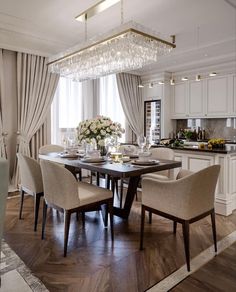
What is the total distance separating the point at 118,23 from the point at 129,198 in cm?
270

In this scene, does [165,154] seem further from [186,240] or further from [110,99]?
[110,99]

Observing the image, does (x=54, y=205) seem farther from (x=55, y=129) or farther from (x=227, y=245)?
(x=55, y=129)

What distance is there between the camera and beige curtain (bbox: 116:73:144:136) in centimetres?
653

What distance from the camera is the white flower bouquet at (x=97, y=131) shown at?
10.3 feet

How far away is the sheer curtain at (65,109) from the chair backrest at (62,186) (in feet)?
9.55

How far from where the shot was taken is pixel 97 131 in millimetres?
3164

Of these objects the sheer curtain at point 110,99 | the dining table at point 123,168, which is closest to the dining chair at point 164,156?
the dining table at point 123,168

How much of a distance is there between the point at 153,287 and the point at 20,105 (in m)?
3.93

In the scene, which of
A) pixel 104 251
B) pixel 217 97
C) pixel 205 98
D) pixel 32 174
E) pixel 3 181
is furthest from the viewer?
pixel 205 98

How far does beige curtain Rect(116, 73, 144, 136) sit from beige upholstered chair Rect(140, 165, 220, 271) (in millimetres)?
4371

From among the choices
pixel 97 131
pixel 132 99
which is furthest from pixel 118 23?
pixel 132 99

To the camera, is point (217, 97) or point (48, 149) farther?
point (217, 97)

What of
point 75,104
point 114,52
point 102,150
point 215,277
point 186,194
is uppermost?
point 114,52

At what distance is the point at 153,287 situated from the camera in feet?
6.33
